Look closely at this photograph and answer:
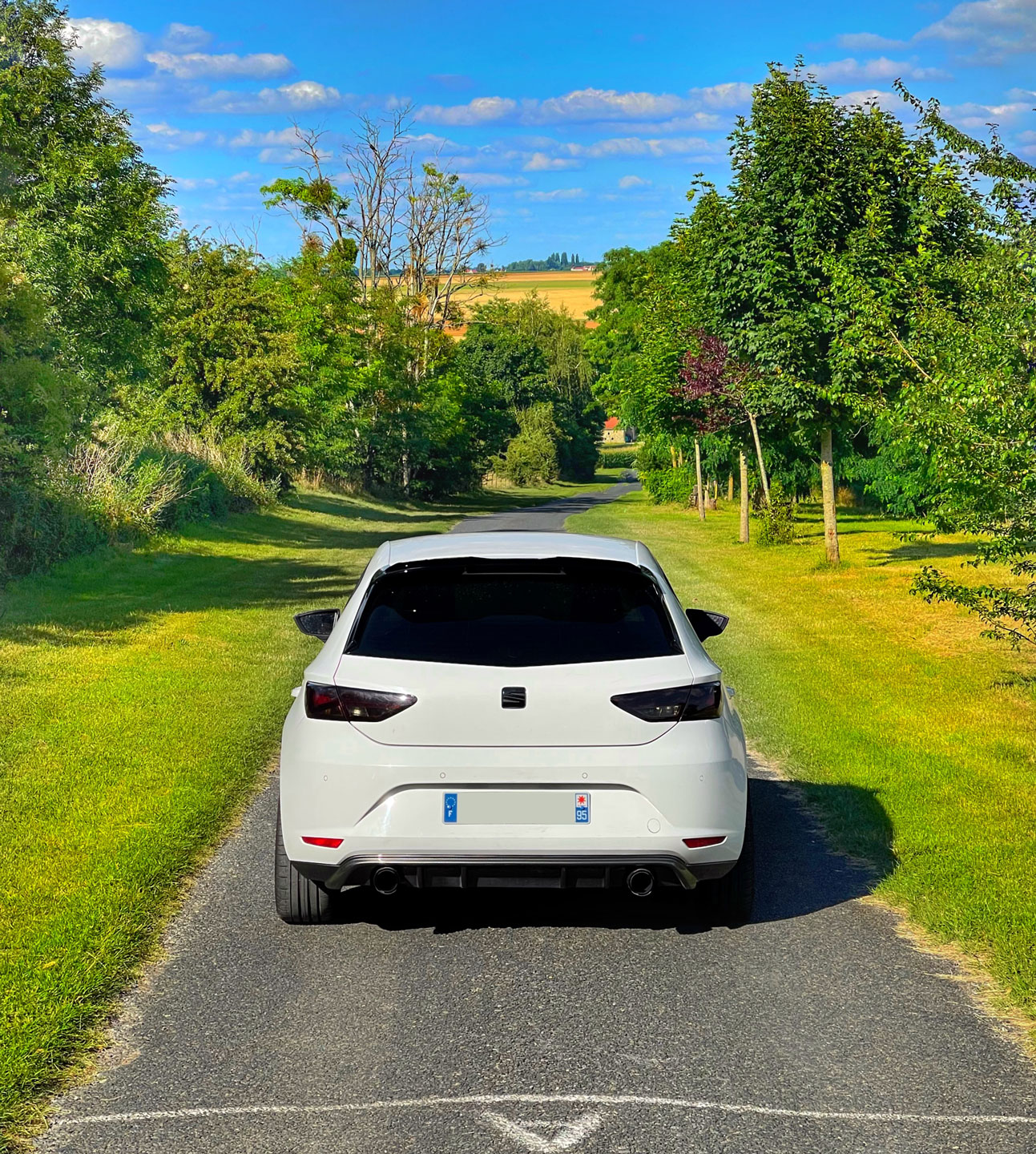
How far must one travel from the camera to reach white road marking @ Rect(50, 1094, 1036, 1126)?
12.3 ft

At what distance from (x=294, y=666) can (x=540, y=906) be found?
25.3ft

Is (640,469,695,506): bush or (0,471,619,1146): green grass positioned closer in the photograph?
(0,471,619,1146): green grass

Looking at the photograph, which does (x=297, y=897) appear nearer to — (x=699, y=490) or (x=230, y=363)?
(x=230, y=363)

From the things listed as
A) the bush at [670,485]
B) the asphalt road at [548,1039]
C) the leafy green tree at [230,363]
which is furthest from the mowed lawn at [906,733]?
the bush at [670,485]

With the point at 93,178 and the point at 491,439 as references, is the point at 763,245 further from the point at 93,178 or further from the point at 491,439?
the point at 491,439

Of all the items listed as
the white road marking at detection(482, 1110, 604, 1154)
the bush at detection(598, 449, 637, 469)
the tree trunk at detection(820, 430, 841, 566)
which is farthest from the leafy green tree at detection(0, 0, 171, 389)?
the bush at detection(598, 449, 637, 469)

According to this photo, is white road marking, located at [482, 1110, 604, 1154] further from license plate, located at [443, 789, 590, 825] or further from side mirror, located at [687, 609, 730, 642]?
side mirror, located at [687, 609, 730, 642]

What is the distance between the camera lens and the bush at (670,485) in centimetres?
5353

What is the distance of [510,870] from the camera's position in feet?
16.1

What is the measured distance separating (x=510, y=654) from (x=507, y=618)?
42 centimetres

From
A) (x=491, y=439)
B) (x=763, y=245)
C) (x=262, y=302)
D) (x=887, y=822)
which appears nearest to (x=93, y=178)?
(x=763, y=245)

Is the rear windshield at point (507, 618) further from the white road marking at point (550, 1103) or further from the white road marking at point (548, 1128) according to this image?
the white road marking at point (548, 1128)

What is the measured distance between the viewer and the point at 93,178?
24.9 metres

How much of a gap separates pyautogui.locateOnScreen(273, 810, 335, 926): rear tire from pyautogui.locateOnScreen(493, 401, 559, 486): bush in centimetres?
8129
